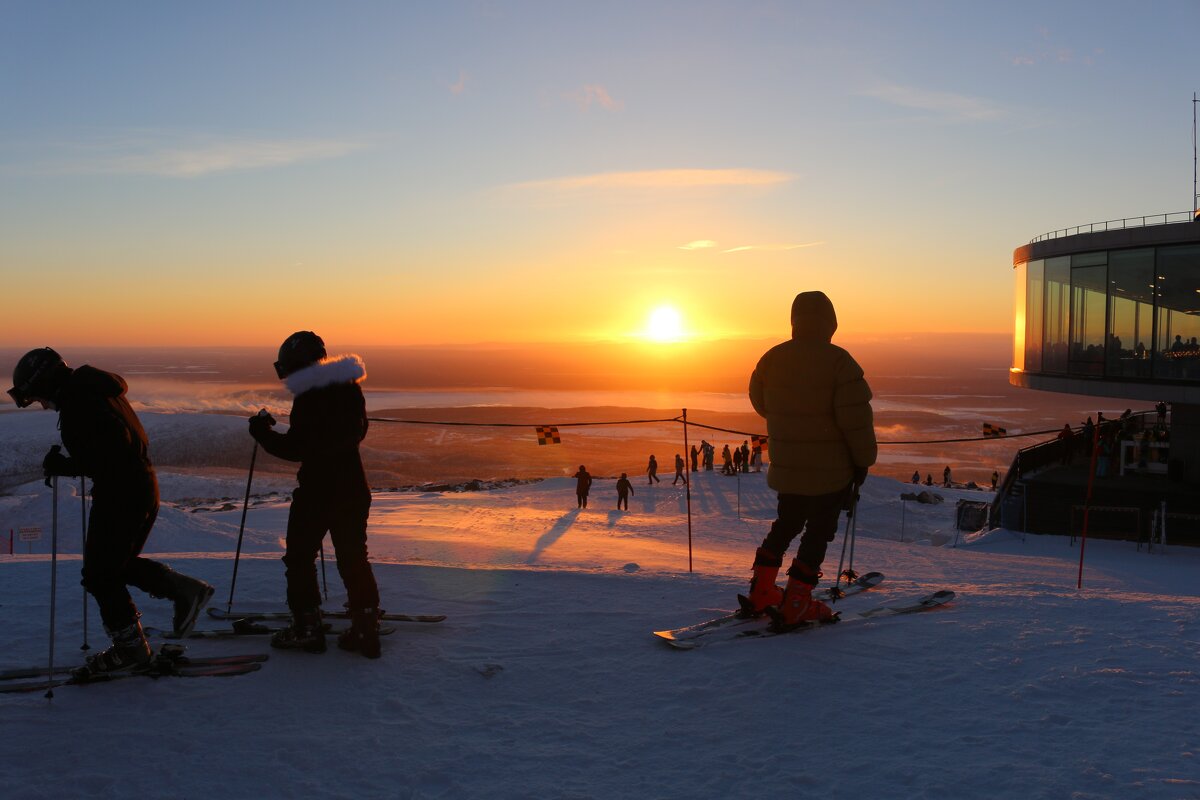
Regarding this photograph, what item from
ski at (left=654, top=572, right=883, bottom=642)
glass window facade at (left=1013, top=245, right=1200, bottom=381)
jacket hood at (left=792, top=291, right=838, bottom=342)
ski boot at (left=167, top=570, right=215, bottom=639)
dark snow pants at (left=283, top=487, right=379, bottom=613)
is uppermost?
glass window facade at (left=1013, top=245, right=1200, bottom=381)

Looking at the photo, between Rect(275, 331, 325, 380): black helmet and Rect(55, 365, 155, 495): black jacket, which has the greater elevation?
Rect(275, 331, 325, 380): black helmet

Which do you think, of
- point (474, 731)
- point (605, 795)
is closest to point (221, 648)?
point (474, 731)

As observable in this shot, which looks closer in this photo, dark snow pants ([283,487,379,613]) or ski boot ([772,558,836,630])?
dark snow pants ([283,487,379,613])

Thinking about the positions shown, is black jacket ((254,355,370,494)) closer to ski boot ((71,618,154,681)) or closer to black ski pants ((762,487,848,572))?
ski boot ((71,618,154,681))

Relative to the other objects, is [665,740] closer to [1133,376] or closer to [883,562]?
[883,562]

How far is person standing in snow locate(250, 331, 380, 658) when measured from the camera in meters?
5.38

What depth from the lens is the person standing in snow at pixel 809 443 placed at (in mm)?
6113

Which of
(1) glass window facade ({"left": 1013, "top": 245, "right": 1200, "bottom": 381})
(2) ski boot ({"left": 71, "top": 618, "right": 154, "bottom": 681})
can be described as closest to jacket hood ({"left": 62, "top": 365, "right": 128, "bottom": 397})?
(2) ski boot ({"left": 71, "top": 618, "right": 154, "bottom": 681})

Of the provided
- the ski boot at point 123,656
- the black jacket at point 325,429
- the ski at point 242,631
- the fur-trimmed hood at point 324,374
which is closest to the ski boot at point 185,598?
the ski boot at point 123,656

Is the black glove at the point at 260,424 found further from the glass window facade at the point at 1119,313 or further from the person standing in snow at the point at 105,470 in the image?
the glass window facade at the point at 1119,313

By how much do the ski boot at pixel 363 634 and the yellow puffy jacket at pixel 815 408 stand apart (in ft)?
9.93

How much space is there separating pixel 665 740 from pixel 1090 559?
1660 cm

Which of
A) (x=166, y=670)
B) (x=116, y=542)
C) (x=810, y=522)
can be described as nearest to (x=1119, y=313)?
(x=810, y=522)

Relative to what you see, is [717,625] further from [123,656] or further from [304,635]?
[123,656]
